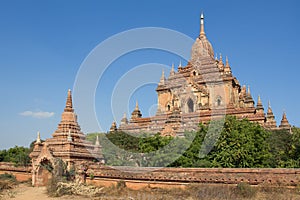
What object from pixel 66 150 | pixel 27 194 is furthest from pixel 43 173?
pixel 27 194

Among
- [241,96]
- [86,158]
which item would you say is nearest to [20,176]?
[86,158]

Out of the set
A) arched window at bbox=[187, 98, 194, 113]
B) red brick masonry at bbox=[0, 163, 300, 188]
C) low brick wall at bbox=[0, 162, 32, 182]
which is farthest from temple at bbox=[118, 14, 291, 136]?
low brick wall at bbox=[0, 162, 32, 182]

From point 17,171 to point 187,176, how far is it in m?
13.9

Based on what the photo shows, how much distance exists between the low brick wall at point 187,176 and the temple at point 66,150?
7.27 feet

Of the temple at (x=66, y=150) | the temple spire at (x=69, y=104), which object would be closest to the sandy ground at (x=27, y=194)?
the temple at (x=66, y=150)

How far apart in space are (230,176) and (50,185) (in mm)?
→ 9691

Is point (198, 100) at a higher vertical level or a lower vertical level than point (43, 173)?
higher

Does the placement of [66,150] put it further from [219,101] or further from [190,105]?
[219,101]

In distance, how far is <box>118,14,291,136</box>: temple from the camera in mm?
31564

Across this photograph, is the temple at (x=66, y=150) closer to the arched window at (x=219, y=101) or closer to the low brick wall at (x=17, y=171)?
the low brick wall at (x=17, y=171)

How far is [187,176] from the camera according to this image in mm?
15477

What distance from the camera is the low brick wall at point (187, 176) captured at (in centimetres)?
1354

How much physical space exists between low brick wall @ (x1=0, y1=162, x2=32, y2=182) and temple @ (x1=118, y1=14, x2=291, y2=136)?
13.4 meters

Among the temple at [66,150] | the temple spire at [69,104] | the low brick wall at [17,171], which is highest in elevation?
the temple spire at [69,104]
